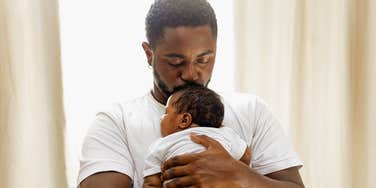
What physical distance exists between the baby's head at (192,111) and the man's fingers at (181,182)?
0.11 m

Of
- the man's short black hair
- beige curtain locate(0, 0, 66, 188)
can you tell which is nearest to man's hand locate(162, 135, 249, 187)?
the man's short black hair

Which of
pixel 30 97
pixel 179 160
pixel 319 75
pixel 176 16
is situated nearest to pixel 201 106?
pixel 179 160

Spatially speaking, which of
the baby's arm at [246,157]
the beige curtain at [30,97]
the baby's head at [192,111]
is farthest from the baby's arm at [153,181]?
the beige curtain at [30,97]

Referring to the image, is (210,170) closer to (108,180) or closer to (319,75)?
(108,180)

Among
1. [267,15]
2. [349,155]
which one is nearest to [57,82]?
[267,15]

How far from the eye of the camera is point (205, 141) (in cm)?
128

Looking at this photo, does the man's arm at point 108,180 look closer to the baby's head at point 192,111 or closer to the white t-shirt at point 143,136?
the white t-shirt at point 143,136

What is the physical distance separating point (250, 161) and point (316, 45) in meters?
0.75

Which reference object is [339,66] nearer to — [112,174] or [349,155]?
[349,155]

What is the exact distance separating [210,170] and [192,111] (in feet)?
0.47

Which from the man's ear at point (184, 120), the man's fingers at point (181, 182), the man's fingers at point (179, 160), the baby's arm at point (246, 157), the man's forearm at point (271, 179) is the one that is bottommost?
the man's forearm at point (271, 179)

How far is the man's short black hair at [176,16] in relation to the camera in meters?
1.38

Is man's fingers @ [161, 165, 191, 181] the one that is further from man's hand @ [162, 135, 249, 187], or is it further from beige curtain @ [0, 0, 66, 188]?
beige curtain @ [0, 0, 66, 188]

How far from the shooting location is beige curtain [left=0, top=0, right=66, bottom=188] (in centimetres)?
167
